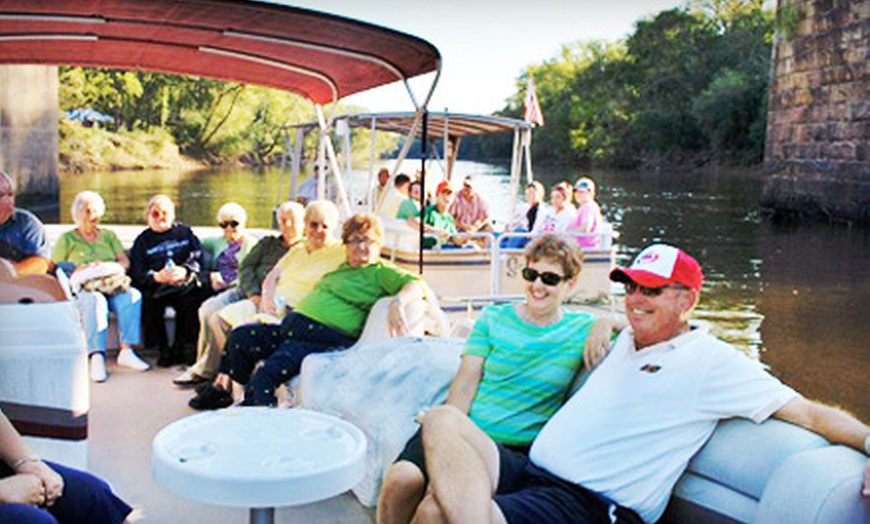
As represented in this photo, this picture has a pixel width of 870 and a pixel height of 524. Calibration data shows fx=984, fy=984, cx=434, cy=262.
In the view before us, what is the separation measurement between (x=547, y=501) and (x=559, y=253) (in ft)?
2.84

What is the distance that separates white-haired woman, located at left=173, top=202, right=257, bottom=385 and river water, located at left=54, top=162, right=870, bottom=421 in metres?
5.48

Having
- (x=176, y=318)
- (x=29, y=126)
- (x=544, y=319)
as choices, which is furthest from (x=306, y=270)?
(x=29, y=126)

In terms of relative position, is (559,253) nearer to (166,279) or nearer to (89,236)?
(166,279)

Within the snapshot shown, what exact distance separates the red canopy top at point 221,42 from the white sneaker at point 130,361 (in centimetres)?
185

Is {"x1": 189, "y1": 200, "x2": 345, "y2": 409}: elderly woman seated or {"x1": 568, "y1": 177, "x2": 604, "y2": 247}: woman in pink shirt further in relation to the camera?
{"x1": 568, "y1": 177, "x2": 604, "y2": 247}: woman in pink shirt

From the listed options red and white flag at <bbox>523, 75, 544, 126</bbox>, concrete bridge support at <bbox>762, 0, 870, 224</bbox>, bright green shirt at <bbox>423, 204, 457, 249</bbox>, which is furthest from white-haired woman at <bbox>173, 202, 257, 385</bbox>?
concrete bridge support at <bbox>762, 0, 870, 224</bbox>

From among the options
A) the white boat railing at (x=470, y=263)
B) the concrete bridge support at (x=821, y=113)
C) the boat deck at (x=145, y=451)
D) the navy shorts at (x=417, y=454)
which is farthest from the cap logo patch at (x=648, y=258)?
the concrete bridge support at (x=821, y=113)

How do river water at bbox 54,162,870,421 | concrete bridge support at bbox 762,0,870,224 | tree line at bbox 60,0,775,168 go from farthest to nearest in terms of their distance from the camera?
tree line at bbox 60,0,775,168
concrete bridge support at bbox 762,0,870,224
river water at bbox 54,162,870,421

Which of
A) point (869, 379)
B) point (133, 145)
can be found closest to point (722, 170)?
point (133, 145)

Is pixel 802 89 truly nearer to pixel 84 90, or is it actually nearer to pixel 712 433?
pixel 712 433

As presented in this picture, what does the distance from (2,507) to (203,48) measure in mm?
4375

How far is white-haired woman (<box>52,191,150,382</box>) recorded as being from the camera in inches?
216

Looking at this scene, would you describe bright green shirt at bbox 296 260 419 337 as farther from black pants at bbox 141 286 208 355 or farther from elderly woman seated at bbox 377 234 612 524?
black pants at bbox 141 286 208 355

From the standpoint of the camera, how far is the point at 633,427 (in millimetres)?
2584
